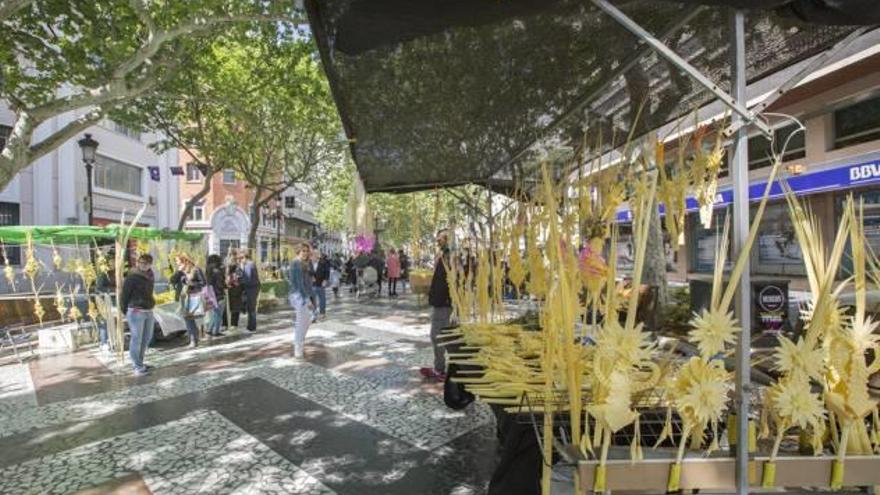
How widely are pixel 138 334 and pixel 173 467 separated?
398cm

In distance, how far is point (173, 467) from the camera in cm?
381

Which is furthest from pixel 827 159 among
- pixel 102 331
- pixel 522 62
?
pixel 102 331

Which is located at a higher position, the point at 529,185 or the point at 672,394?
the point at 529,185

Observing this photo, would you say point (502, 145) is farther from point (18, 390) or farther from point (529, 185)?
point (18, 390)

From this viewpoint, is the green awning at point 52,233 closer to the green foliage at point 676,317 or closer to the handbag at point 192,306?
the handbag at point 192,306

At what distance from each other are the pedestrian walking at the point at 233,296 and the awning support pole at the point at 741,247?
34.3 ft

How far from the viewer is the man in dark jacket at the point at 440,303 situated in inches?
236

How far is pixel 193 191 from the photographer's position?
37.2 meters

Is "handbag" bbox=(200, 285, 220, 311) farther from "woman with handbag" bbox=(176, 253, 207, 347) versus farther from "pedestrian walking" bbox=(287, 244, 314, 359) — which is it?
"pedestrian walking" bbox=(287, 244, 314, 359)

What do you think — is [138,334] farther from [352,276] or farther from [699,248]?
[699,248]

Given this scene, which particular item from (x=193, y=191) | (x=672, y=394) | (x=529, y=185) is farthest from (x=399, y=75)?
(x=193, y=191)

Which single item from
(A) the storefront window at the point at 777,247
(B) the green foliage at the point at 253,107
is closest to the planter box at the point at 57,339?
(B) the green foliage at the point at 253,107

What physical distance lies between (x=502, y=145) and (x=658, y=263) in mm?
4165

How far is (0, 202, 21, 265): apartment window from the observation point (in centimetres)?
1698
